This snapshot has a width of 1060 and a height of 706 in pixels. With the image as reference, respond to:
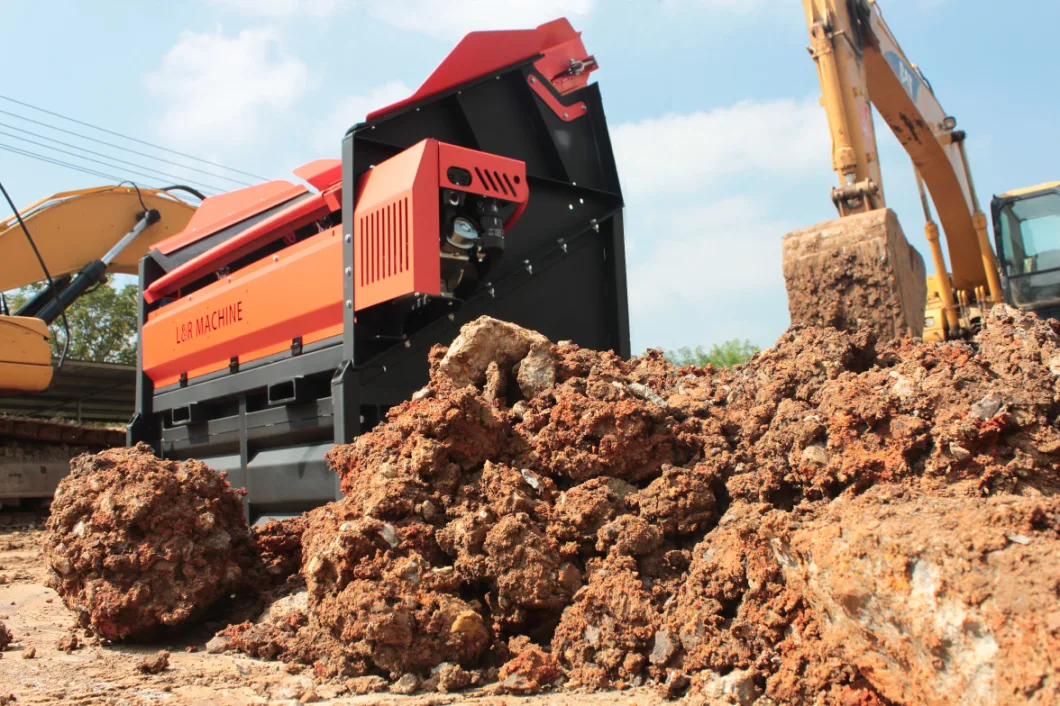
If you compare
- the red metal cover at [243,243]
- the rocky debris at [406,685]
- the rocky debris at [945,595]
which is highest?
the red metal cover at [243,243]

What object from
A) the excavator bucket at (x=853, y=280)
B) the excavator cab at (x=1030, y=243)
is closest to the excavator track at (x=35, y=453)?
the excavator bucket at (x=853, y=280)

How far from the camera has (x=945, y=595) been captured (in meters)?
1.49

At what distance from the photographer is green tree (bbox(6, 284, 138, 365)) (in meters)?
25.5

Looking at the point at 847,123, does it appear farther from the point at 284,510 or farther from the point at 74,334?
the point at 74,334

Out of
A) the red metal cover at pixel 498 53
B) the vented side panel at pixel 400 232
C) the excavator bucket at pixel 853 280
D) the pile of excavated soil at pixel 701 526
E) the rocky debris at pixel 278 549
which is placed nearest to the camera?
the pile of excavated soil at pixel 701 526

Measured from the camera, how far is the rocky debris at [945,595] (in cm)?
138

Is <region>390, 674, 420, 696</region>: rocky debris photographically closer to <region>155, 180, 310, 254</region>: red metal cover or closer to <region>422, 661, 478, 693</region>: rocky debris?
<region>422, 661, 478, 693</region>: rocky debris

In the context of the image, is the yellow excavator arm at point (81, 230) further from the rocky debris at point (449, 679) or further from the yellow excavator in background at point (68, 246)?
the rocky debris at point (449, 679)

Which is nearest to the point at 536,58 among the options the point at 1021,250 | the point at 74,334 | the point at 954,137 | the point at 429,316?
the point at 429,316

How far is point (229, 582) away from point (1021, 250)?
8.11 meters

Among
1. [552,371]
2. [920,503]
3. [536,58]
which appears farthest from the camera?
[536,58]

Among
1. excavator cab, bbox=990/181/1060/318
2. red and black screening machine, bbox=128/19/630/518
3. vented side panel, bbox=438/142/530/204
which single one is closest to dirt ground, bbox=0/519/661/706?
red and black screening machine, bbox=128/19/630/518

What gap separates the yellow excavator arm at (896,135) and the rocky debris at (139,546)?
3.96 metres

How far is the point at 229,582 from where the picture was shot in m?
3.01
